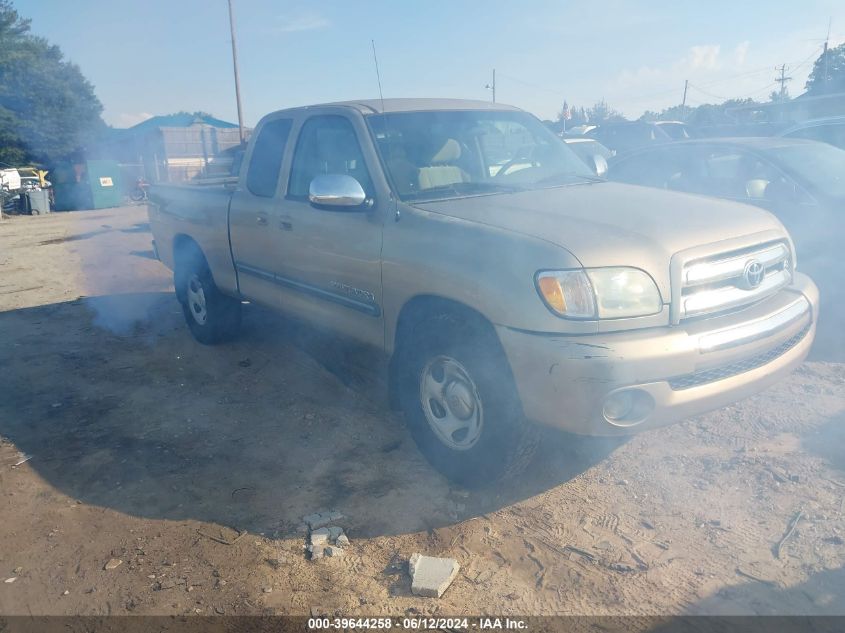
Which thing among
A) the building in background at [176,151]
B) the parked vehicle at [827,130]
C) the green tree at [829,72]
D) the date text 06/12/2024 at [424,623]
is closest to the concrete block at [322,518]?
the date text 06/12/2024 at [424,623]

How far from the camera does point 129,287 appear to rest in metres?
9.01

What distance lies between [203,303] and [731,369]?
446cm

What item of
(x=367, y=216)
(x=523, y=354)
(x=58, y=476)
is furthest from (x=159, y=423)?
(x=523, y=354)

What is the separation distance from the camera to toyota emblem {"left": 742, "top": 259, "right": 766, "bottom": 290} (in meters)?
3.27

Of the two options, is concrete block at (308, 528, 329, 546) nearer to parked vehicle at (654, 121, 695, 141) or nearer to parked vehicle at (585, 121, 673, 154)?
parked vehicle at (585, 121, 673, 154)

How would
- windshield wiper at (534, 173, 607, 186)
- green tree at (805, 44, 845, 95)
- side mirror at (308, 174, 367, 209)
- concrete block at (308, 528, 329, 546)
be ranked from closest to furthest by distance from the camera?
concrete block at (308, 528, 329, 546), side mirror at (308, 174, 367, 209), windshield wiper at (534, 173, 607, 186), green tree at (805, 44, 845, 95)

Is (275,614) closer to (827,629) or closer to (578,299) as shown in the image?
(578,299)

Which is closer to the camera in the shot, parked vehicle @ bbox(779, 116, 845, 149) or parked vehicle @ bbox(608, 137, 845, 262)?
parked vehicle @ bbox(608, 137, 845, 262)

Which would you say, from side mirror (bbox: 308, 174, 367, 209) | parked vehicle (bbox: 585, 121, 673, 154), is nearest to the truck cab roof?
side mirror (bbox: 308, 174, 367, 209)

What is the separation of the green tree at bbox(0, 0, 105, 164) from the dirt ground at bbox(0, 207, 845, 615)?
32.0m

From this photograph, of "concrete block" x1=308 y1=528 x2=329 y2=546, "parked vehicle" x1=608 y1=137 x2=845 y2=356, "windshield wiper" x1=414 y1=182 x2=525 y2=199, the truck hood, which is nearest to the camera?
the truck hood

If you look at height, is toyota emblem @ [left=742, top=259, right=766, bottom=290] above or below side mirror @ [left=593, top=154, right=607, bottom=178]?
below

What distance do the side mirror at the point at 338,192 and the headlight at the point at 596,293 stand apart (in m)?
1.26

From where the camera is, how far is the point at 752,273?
3295 mm
